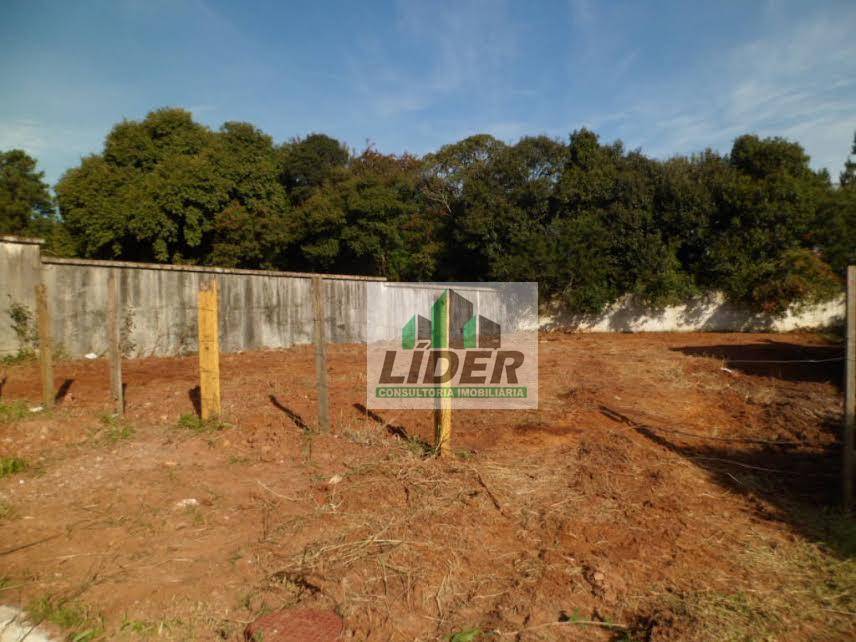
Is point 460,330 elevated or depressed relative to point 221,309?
depressed

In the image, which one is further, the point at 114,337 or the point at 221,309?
the point at 221,309

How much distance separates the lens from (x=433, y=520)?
371 cm

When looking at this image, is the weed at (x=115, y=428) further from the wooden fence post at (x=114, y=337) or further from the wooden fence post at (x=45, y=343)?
the wooden fence post at (x=45, y=343)

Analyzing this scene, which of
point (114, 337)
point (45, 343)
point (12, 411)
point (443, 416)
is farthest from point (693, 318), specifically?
point (12, 411)

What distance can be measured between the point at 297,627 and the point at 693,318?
18098mm

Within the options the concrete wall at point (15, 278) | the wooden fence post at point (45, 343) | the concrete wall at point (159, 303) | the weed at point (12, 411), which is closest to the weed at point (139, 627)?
the weed at point (12, 411)

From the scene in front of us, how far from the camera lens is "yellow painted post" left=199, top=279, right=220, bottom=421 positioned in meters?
5.76

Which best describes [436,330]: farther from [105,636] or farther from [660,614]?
[105,636]

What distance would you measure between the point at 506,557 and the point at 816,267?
1692cm

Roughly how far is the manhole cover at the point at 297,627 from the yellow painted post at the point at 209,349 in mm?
3701

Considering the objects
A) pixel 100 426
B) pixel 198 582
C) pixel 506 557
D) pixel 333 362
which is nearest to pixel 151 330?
pixel 333 362

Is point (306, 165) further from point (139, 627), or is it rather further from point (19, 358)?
point (139, 627)

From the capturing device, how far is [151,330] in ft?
34.5

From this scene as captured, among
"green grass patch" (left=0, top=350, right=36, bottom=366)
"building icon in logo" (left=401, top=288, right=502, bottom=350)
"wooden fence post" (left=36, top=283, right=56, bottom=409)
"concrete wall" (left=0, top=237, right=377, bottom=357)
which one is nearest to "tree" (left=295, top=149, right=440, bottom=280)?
"building icon in logo" (left=401, top=288, right=502, bottom=350)
